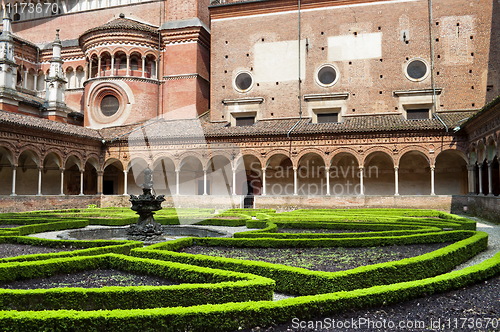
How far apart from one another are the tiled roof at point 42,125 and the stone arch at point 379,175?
18.9 m

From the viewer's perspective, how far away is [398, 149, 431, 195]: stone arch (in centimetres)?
2755

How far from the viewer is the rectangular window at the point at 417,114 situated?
28.7 metres

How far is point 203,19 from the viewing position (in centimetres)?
3531

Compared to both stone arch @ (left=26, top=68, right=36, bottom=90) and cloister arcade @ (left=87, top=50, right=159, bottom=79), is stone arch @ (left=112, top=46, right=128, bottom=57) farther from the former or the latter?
stone arch @ (left=26, top=68, right=36, bottom=90)

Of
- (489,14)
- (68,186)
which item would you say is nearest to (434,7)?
(489,14)

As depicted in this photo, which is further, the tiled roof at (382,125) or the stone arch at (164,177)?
the stone arch at (164,177)

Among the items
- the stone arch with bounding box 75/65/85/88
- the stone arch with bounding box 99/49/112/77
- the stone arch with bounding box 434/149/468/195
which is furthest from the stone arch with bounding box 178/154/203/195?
the stone arch with bounding box 434/149/468/195

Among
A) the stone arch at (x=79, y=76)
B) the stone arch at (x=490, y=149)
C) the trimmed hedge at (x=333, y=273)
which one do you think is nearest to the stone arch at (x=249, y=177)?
the stone arch at (x=490, y=149)

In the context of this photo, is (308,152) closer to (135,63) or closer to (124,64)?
(135,63)

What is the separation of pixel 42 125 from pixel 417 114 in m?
24.4

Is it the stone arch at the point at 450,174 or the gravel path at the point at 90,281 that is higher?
the stone arch at the point at 450,174

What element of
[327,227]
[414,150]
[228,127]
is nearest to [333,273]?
[327,227]

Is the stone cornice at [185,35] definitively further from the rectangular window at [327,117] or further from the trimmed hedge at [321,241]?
the trimmed hedge at [321,241]

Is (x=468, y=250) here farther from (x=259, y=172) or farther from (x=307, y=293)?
(x=259, y=172)
